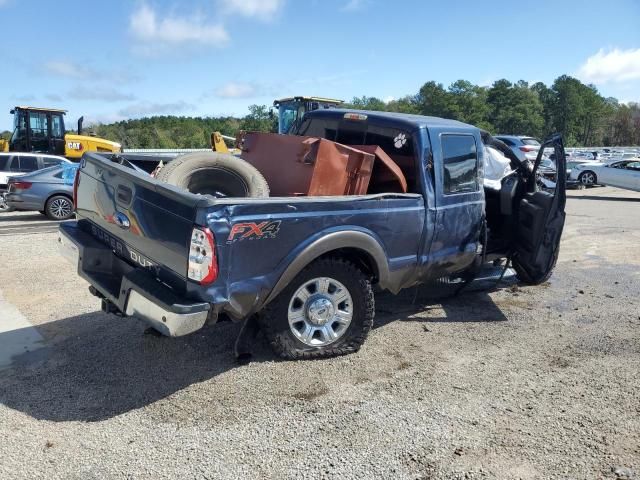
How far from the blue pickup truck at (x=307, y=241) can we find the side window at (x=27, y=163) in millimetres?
11807

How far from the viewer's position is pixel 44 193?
1238 centimetres

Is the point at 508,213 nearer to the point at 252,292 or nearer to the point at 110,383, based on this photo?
the point at 252,292

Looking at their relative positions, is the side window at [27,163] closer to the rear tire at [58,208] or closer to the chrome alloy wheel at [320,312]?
the rear tire at [58,208]

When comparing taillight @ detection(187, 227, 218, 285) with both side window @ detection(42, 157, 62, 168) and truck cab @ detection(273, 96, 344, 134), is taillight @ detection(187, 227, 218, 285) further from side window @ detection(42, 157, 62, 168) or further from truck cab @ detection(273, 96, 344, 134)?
truck cab @ detection(273, 96, 344, 134)

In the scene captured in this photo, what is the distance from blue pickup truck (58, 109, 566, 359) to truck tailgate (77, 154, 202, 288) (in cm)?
1

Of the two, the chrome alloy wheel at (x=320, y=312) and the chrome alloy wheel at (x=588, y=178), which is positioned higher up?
the chrome alloy wheel at (x=588, y=178)

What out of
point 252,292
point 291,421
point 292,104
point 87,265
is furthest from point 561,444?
point 292,104

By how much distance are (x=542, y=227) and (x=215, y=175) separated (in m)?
3.22

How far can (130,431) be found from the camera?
3260 mm

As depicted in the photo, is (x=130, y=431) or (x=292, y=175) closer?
(x=130, y=431)

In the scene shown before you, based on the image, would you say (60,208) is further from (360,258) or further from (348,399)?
(348,399)

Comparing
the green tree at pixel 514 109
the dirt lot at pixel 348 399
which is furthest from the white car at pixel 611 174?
the green tree at pixel 514 109

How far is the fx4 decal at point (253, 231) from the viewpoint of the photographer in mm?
3369

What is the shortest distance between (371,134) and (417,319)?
73.1 inches
